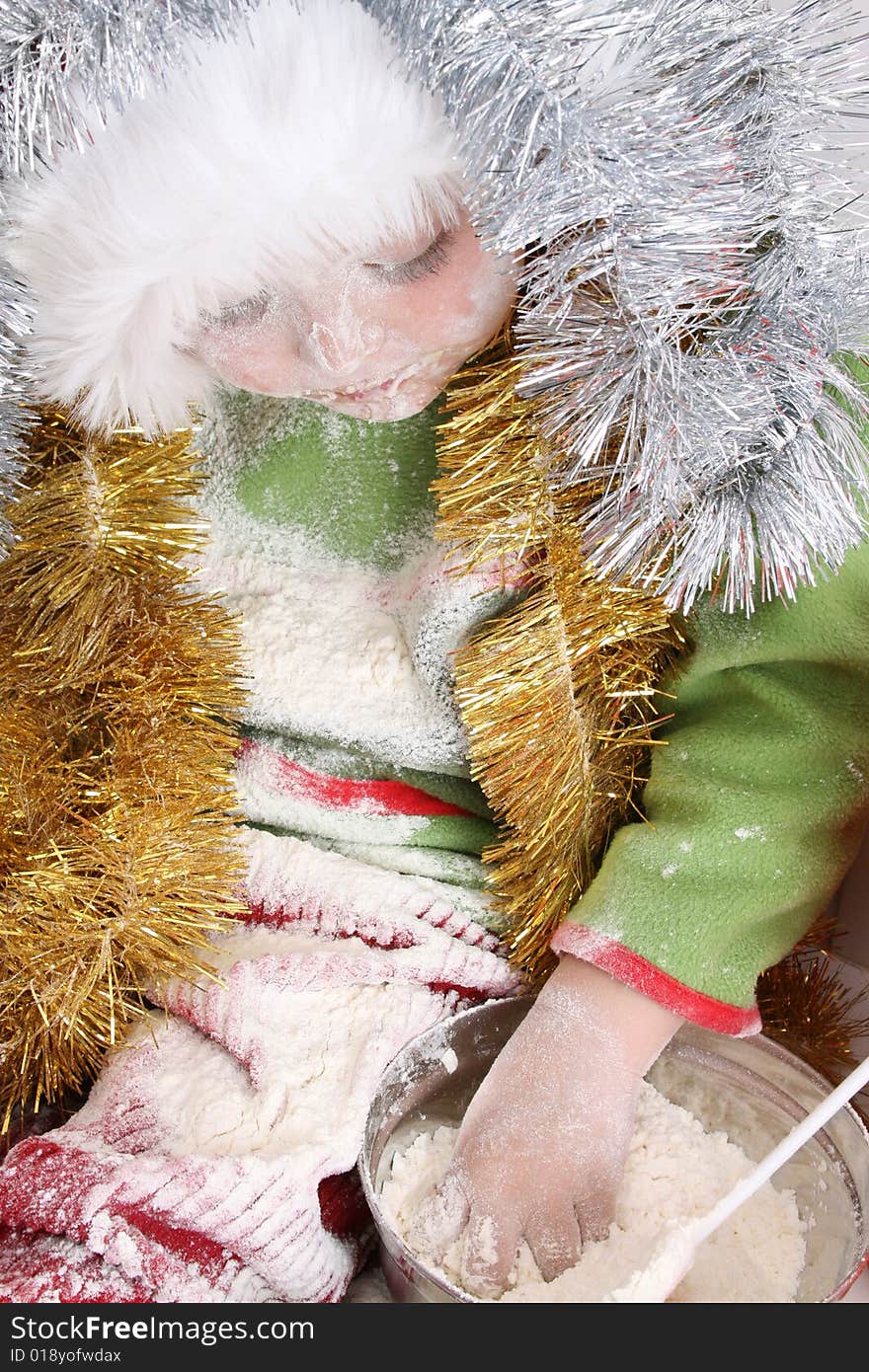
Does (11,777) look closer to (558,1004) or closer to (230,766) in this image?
(230,766)

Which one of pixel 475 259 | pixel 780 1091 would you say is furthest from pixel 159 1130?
pixel 475 259

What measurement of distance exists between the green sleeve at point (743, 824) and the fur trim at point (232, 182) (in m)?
0.32

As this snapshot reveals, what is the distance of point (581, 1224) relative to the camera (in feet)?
2.25

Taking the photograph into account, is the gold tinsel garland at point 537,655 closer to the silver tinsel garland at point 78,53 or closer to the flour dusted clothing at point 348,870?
the flour dusted clothing at point 348,870

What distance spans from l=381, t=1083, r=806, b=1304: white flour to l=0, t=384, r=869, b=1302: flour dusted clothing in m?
0.05

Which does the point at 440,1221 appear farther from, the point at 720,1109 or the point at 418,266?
the point at 418,266

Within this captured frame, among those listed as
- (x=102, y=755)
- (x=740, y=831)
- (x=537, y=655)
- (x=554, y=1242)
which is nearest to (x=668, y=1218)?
(x=554, y=1242)

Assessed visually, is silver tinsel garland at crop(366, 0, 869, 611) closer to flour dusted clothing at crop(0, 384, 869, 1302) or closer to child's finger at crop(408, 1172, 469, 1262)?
flour dusted clothing at crop(0, 384, 869, 1302)

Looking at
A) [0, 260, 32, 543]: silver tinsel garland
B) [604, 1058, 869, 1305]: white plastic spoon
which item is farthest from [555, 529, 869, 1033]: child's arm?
[0, 260, 32, 543]: silver tinsel garland

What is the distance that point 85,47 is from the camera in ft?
1.59

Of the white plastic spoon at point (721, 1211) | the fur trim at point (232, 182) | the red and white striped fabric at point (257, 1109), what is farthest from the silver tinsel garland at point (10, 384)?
the white plastic spoon at point (721, 1211)

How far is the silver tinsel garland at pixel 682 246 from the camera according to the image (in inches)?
19.8

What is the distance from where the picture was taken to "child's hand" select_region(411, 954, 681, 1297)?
2.20 ft
